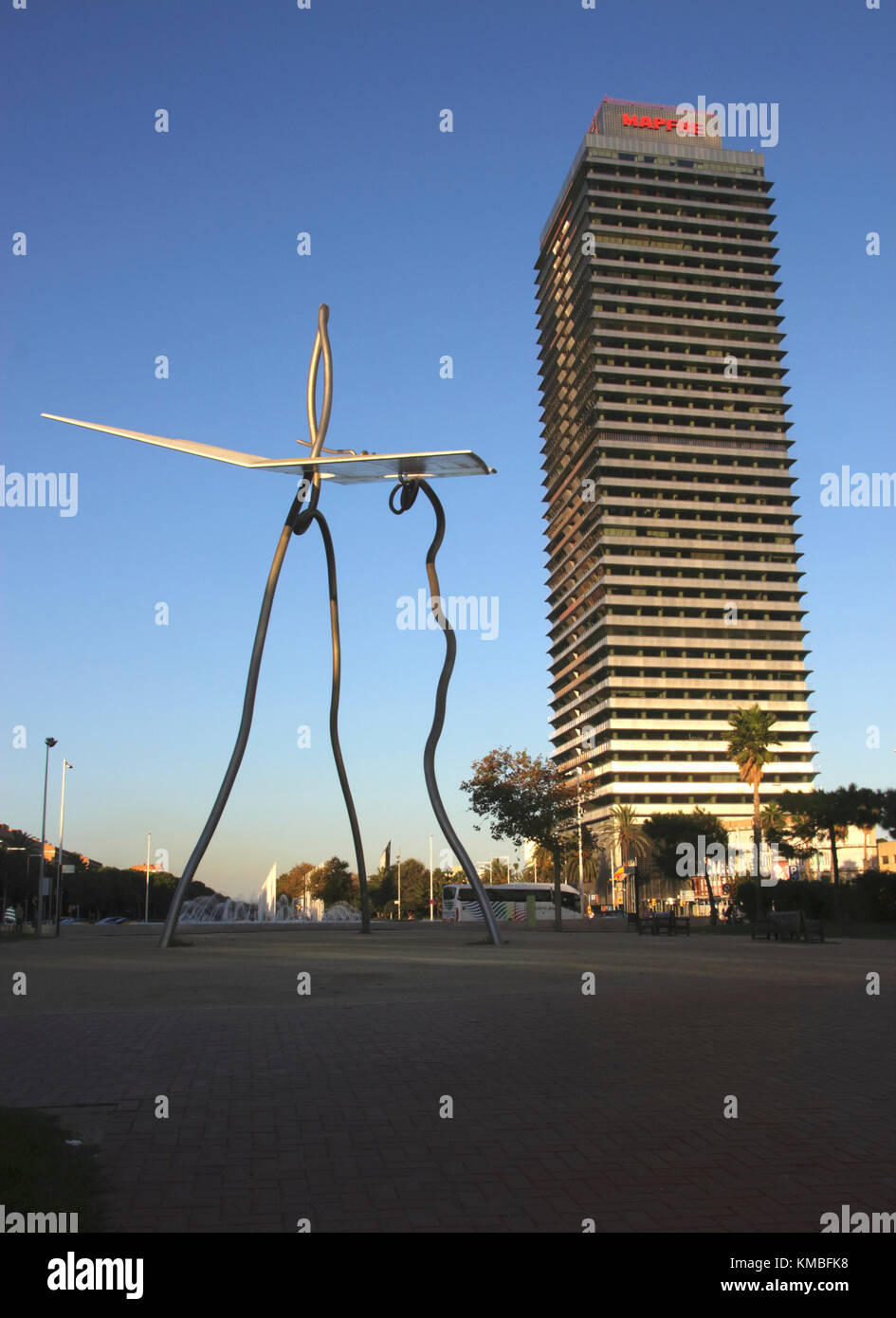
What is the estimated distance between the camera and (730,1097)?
6.57 metres

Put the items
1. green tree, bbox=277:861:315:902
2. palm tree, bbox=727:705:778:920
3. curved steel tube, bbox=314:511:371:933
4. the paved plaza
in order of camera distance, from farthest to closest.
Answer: green tree, bbox=277:861:315:902, palm tree, bbox=727:705:778:920, curved steel tube, bbox=314:511:371:933, the paved plaza

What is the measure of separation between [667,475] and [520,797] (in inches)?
4173

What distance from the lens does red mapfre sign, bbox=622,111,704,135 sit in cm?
15275

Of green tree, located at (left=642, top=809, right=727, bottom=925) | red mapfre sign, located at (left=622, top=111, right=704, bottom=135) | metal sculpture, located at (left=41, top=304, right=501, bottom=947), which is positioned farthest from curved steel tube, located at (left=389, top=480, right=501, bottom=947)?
red mapfre sign, located at (left=622, top=111, right=704, bottom=135)

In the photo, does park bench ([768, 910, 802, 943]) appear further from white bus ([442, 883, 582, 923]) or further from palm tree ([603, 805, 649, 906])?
palm tree ([603, 805, 649, 906])

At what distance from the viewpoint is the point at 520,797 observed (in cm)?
3903

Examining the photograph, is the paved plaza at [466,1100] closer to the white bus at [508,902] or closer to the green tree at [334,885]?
the white bus at [508,902]

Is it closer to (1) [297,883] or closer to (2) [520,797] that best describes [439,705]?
(2) [520,797]

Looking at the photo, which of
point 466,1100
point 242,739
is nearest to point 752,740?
point 242,739

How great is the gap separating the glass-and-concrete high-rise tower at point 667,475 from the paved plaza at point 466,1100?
111338mm

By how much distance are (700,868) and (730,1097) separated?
7104 centimetres

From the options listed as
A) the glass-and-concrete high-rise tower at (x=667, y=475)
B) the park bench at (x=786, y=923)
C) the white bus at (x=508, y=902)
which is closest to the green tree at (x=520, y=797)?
the park bench at (x=786, y=923)

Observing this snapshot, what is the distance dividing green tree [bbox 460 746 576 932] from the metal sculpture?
15.1 metres

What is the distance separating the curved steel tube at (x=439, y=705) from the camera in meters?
21.8
